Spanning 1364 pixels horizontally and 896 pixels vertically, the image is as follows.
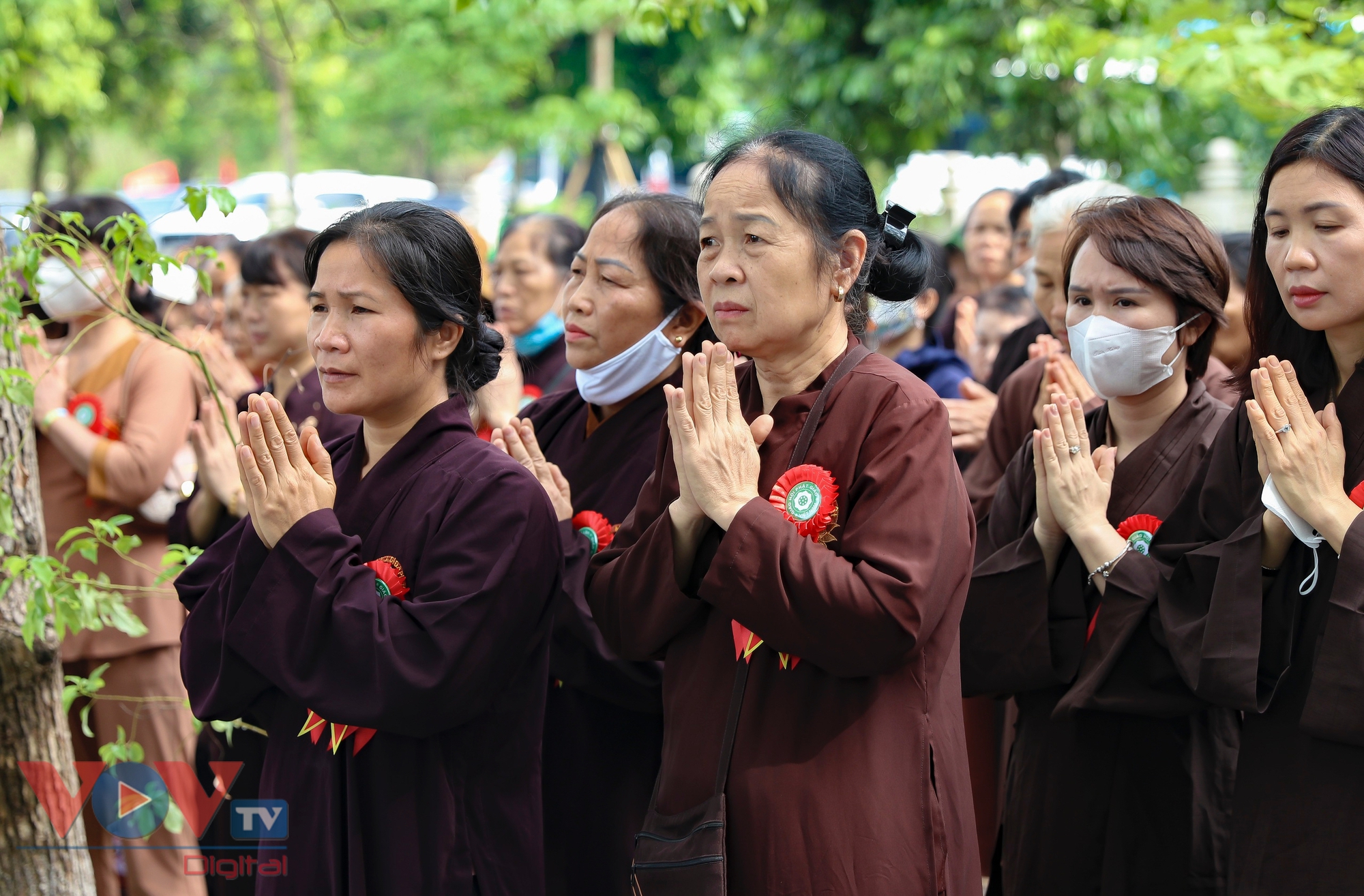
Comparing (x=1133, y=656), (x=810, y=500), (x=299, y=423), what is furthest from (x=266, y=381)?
(x=1133, y=656)

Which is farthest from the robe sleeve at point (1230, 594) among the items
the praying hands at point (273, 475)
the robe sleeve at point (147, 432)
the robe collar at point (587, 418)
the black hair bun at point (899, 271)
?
the robe sleeve at point (147, 432)

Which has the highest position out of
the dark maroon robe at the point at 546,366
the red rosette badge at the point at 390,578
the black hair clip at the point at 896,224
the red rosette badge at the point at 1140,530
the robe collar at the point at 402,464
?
the dark maroon robe at the point at 546,366

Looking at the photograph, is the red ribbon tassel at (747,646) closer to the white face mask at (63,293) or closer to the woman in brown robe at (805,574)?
the woman in brown robe at (805,574)

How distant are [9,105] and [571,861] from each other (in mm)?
13129

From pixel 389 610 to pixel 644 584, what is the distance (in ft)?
1.63

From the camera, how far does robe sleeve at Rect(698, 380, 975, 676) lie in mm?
2170

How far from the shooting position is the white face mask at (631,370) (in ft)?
10.9

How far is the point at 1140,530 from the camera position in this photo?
3.04m

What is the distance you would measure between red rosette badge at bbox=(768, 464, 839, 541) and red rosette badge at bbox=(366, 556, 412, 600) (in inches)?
30.8

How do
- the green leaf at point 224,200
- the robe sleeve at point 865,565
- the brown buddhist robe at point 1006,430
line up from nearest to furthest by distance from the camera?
1. the robe sleeve at point 865,565
2. the green leaf at point 224,200
3. the brown buddhist robe at point 1006,430

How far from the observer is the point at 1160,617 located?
9.13 ft

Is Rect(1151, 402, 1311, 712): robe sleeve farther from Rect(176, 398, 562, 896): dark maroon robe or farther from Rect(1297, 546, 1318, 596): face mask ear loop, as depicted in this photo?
Rect(176, 398, 562, 896): dark maroon robe

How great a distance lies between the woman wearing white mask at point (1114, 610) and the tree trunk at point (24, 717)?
7.47 ft

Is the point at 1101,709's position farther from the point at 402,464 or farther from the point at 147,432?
the point at 147,432
